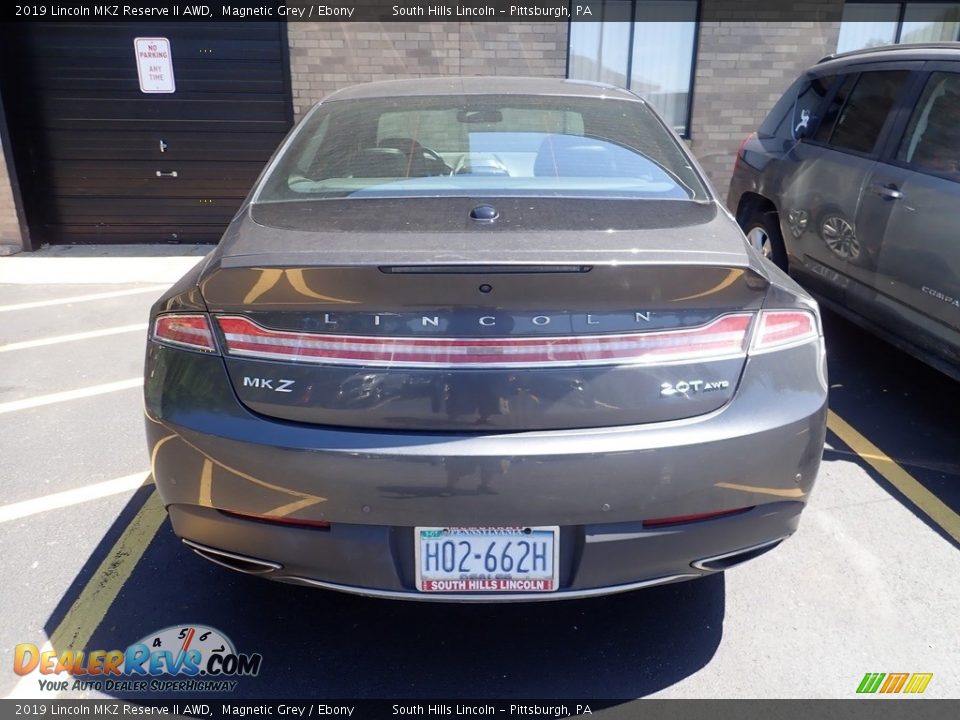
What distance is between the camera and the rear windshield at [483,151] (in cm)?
271

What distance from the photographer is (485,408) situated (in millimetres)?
1961

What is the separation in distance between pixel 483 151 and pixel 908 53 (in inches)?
112

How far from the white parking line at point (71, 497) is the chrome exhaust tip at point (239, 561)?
4.77 feet

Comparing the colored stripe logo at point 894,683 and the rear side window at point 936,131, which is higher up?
the rear side window at point 936,131

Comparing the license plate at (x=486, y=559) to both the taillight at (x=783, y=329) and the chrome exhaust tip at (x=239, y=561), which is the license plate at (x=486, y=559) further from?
the taillight at (x=783, y=329)

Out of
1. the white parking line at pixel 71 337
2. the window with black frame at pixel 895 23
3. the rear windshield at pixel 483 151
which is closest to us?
the rear windshield at pixel 483 151

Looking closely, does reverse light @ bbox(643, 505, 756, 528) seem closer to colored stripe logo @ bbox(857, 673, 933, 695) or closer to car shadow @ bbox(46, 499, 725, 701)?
car shadow @ bbox(46, 499, 725, 701)

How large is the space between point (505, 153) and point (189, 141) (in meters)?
6.61

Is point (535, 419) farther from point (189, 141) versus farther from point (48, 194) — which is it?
point (48, 194)

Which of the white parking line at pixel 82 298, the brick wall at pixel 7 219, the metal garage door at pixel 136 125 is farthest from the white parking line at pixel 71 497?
the brick wall at pixel 7 219

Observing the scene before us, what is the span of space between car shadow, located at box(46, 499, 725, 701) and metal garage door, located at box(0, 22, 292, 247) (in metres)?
6.59

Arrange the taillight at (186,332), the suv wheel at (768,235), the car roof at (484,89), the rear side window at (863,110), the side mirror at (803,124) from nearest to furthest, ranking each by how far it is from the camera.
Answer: the taillight at (186,332), the car roof at (484,89), the rear side window at (863,110), the side mirror at (803,124), the suv wheel at (768,235)

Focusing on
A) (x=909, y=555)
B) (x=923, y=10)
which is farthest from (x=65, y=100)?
(x=923, y=10)

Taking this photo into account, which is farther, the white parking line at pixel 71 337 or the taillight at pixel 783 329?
the white parking line at pixel 71 337
